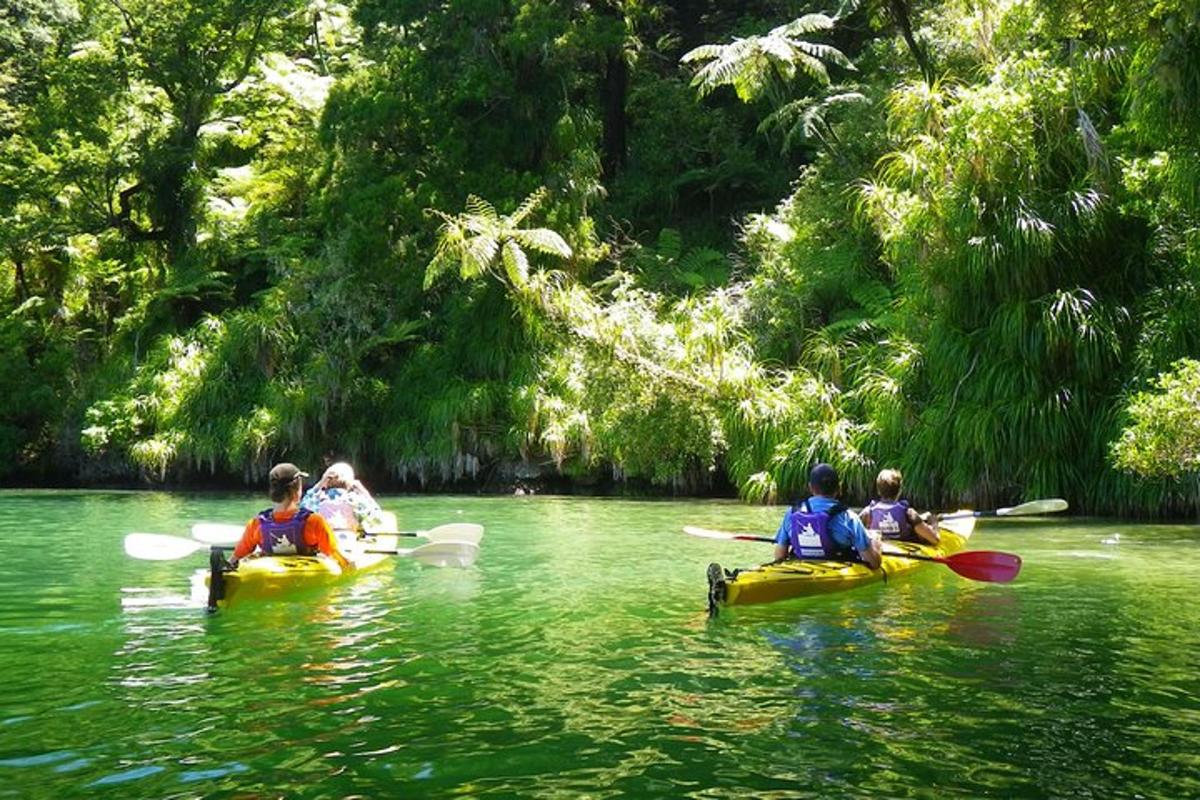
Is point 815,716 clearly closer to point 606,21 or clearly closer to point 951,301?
point 951,301

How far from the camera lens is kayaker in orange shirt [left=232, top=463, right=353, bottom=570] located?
9.17 metres

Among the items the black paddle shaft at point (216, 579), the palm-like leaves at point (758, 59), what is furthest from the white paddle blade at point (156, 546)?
the palm-like leaves at point (758, 59)

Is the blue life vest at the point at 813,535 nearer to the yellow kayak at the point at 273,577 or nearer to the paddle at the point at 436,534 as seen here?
the paddle at the point at 436,534

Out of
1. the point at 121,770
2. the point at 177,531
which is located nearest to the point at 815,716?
the point at 121,770

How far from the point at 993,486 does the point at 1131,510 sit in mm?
1713

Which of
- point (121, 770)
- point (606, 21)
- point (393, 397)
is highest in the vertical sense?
point (606, 21)

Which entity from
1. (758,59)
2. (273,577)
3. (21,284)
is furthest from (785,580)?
(21,284)

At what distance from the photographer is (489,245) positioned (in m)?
21.5

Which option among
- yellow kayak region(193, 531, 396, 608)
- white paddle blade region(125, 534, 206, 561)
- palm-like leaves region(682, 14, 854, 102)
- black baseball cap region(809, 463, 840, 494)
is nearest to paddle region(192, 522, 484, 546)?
white paddle blade region(125, 534, 206, 561)

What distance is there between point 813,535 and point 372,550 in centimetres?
390

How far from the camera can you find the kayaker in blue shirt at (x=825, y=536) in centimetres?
893

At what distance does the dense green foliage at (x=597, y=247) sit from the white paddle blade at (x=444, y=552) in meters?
6.98

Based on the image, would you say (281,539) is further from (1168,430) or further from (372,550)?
(1168,430)

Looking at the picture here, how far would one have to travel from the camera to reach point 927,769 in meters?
4.68
